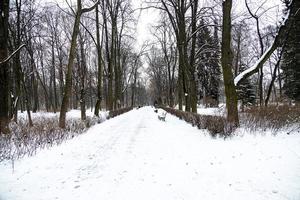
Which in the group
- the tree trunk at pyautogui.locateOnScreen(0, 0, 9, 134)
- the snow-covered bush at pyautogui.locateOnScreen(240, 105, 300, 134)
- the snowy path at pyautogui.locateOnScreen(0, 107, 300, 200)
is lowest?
the snowy path at pyautogui.locateOnScreen(0, 107, 300, 200)

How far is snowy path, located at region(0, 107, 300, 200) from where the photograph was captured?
12.5 feet

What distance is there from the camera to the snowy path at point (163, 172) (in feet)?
12.5

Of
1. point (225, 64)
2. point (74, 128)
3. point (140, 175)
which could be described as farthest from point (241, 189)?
point (74, 128)

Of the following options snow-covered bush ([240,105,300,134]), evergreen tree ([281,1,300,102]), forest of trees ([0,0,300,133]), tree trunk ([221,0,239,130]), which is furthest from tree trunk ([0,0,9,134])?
evergreen tree ([281,1,300,102])

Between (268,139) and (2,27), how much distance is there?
11.0m

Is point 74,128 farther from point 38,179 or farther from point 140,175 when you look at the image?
point 140,175

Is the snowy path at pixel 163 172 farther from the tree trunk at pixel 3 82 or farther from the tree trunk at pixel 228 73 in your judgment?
the tree trunk at pixel 3 82

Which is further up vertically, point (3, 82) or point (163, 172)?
point (3, 82)

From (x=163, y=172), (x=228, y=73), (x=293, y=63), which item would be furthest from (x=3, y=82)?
(x=293, y=63)

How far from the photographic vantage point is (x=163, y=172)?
4.83m

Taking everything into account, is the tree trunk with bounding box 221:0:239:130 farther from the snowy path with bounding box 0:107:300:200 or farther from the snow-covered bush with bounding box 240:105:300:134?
the snowy path with bounding box 0:107:300:200

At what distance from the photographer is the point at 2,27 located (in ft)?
30.2

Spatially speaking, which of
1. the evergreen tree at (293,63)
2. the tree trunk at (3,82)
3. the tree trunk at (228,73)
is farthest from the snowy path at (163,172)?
the evergreen tree at (293,63)

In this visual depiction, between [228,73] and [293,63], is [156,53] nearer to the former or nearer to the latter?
[293,63]
